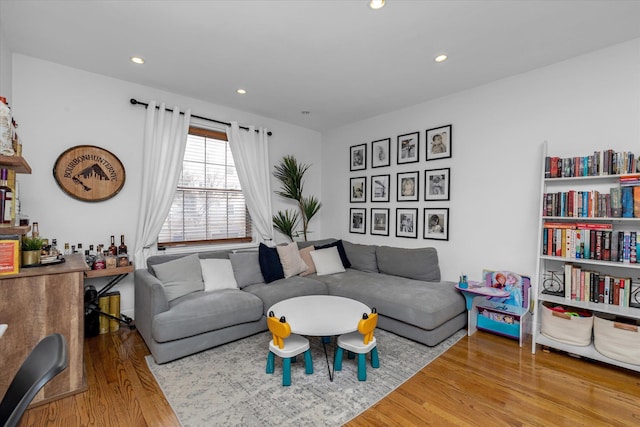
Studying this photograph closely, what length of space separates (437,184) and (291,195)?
84.1 inches

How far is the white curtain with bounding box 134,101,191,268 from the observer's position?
3338mm

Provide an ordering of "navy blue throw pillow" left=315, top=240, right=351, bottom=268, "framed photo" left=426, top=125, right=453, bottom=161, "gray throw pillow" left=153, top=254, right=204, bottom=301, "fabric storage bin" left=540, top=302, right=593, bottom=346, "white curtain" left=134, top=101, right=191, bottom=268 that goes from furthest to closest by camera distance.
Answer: "navy blue throw pillow" left=315, top=240, right=351, bottom=268 < "framed photo" left=426, top=125, right=453, bottom=161 < "white curtain" left=134, top=101, right=191, bottom=268 < "gray throw pillow" left=153, top=254, right=204, bottom=301 < "fabric storage bin" left=540, top=302, right=593, bottom=346

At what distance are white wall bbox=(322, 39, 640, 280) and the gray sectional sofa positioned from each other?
1.81ft

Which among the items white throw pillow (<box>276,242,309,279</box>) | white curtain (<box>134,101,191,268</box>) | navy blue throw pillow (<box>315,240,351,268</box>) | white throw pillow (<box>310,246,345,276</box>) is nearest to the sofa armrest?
white curtain (<box>134,101,191,268</box>)

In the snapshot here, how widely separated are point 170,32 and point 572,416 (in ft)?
13.0

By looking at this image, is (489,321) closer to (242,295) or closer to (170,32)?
(242,295)

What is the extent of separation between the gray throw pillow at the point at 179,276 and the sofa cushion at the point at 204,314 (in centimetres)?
9

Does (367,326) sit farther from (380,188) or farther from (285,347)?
(380,188)

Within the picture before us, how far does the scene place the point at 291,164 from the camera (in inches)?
181

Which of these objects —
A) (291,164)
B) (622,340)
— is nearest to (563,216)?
(622,340)

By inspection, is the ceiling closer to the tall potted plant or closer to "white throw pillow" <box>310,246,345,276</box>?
the tall potted plant

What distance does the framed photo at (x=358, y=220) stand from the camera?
468 cm

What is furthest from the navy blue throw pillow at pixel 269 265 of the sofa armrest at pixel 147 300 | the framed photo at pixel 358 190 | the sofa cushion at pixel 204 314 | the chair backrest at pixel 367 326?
the framed photo at pixel 358 190

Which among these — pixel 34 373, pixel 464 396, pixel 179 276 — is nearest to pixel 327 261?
pixel 179 276
